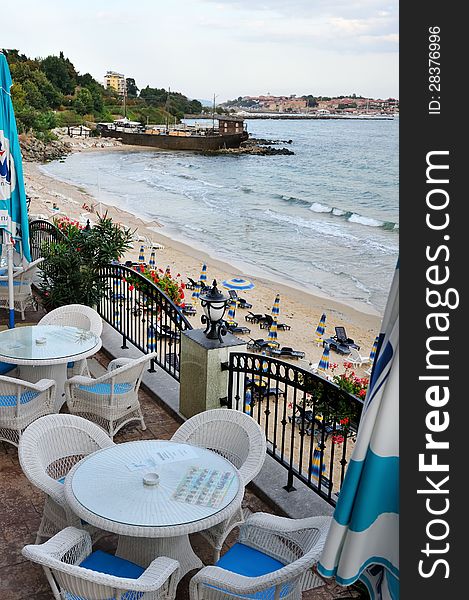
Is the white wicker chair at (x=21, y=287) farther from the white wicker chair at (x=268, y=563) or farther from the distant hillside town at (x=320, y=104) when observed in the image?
the distant hillside town at (x=320, y=104)

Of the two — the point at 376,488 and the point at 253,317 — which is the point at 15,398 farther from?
the point at 253,317

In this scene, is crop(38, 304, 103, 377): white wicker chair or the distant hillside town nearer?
crop(38, 304, 103, 377): white wicker chair

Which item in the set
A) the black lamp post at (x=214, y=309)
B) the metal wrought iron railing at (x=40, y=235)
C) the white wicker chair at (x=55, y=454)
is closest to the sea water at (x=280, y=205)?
the white wicker chair at (x=55, y=454)

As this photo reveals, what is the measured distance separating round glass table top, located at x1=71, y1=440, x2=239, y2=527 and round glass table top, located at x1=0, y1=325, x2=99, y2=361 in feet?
7.36

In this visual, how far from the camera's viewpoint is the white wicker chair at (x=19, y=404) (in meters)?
6.14

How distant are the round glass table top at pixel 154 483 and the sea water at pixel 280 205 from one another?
8.27 ft

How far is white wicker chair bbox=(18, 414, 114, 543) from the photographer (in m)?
4.53

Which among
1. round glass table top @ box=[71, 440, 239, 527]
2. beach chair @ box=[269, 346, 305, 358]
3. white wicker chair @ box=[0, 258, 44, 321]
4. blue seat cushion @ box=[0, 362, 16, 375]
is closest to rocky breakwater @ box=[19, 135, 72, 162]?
beach chair @ box=[269, 346, 305, 358]

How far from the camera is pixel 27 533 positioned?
16.6 feet

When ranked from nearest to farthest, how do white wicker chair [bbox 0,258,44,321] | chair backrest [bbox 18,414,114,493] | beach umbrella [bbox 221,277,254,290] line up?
chair backrest [bbox 18,414,114,493], white wicker chair [bbox 0,258,44,321], beach umbrella [bbox 221,277,254,290]

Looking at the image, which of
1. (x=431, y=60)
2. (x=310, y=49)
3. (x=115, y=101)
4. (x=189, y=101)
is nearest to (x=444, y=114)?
(x=431, y=60)

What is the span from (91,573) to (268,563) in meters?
1.21

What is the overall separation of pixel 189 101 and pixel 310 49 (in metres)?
110

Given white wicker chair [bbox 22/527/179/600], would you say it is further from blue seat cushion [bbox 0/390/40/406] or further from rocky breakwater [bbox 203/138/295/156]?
rocky breakwater [bbox 203/138/295/156]
